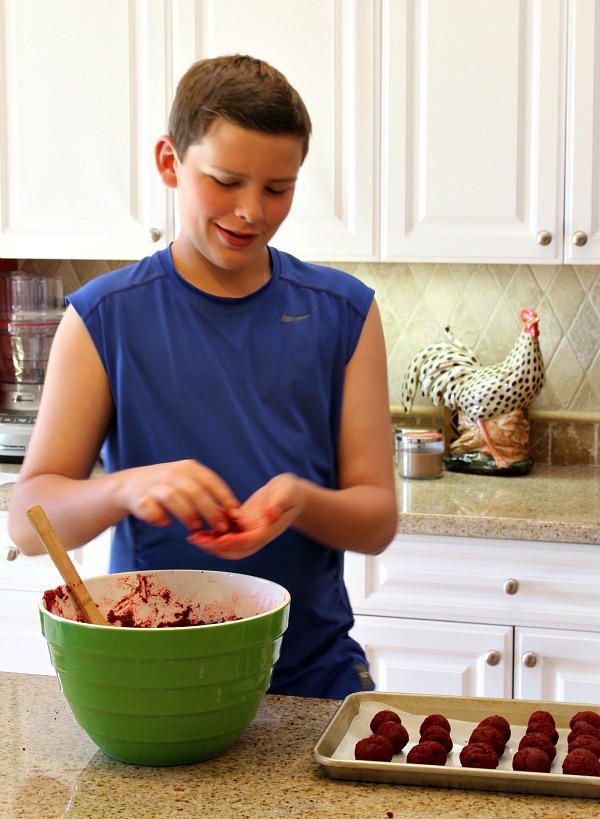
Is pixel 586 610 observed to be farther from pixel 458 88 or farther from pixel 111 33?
pixel 111 33

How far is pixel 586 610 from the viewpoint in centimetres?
205

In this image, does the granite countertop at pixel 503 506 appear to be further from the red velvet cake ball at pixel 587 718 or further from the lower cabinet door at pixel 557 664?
the red velvet cake ball at pixel 587 718

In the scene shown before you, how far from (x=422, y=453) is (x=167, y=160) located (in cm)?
136

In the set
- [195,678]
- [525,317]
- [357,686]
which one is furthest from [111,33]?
[195,678]

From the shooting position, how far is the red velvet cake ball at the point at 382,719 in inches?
37.7

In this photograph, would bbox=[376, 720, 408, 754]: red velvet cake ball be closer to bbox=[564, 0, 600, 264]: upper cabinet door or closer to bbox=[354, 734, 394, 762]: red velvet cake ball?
bbox=[354, 734, 394, 762]: red velvet cake ball

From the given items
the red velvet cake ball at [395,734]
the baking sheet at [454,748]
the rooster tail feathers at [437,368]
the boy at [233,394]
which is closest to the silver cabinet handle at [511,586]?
the rooster tail feathers at [437,368]

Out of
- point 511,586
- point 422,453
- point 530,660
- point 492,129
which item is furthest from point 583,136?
point 530,660

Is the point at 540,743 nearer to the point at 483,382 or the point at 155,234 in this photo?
the point at 483,382

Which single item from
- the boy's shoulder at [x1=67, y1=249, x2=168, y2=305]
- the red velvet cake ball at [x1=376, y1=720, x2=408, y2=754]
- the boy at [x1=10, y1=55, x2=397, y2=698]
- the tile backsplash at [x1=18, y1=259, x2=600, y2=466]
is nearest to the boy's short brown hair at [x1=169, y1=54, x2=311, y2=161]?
the boy at [x1=10, y1=55, x2=397, y2=698]

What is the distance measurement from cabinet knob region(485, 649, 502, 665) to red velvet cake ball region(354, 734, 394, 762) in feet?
4.01

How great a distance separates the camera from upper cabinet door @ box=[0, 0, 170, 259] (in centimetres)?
247

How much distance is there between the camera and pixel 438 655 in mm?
2133

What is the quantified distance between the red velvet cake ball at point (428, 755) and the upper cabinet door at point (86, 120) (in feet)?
5.84
